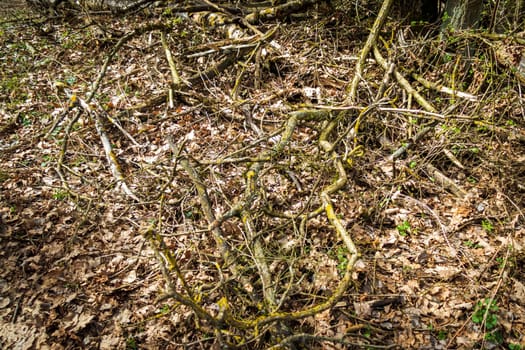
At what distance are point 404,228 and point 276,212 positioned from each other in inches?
62.3

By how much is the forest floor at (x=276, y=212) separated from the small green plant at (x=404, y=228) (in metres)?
0.03

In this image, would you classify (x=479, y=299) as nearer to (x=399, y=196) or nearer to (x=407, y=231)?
(x=407, y=231)

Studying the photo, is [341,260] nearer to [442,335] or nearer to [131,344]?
[442,335]

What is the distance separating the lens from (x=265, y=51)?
598 cm

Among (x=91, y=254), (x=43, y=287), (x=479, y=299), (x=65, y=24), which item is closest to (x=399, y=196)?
(x=479, y=299)

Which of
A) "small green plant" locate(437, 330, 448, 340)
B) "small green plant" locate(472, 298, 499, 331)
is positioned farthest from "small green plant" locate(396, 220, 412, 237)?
"small green plant" locate(437, 330, 448, 340)

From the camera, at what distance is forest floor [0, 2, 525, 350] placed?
10.3 ft

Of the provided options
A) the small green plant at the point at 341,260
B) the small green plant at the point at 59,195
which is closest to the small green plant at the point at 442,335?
the small green plant at the point at 341,260

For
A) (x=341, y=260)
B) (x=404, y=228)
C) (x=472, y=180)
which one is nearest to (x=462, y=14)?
(x=472, y=180)

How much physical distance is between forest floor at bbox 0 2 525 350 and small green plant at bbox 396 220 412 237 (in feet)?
0.08

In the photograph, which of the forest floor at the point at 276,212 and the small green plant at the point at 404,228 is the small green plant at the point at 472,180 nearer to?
the forest floor at the point at 276,212

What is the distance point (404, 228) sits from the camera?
13.0ft

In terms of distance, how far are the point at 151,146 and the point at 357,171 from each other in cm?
313

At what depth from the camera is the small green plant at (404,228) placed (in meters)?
3.93
